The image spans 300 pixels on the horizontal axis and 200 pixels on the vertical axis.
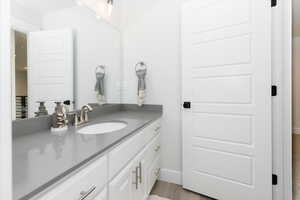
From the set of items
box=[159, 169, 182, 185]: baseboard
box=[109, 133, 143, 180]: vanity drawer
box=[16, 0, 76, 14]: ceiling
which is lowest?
box=[159, 169, 182, 185]: baseboard

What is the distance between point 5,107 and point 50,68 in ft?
3.34

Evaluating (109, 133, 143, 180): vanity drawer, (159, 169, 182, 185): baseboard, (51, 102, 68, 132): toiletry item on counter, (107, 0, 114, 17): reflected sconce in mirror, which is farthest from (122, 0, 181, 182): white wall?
(51, 102, 68, 132): toiletry item on counter

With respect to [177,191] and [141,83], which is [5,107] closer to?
[141,83]

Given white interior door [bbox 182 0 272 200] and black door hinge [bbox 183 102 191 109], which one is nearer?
white interior door [bbox 182 0 272 200]

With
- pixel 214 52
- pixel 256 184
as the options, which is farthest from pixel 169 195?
pixel 214 52

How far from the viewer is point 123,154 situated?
1002 millimetres

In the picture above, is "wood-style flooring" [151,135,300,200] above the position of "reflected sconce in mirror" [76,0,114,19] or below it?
below

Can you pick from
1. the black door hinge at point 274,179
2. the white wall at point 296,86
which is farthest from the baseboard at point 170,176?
the white wall at point 296,86

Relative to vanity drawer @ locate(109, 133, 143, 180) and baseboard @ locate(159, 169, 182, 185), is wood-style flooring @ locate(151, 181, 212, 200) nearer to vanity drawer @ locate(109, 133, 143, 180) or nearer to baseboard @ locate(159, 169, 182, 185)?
baseboard @ locate(159, 169, 182, 185)

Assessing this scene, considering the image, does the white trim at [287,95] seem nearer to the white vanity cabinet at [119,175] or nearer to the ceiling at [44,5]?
the white vanity cabinet at [119,175]

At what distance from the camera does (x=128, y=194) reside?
1082 mm

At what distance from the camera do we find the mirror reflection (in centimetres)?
103

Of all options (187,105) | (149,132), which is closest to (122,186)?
(149,132)

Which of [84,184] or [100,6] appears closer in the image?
[84,184]
